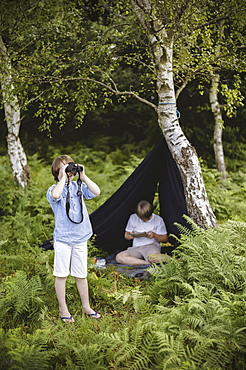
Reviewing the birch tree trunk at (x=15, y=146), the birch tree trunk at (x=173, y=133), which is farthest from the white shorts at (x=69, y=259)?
the birch tree trunk at (x=15, y=146)

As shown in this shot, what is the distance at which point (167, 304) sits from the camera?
399cm

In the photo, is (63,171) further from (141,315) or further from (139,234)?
(139,234)

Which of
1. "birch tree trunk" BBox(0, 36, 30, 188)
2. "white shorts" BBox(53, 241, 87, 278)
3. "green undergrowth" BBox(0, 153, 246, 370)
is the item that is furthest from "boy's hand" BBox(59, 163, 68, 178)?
"birch tree trunk" BBox(0, 36, 30, 188)

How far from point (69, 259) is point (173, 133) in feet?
7.84

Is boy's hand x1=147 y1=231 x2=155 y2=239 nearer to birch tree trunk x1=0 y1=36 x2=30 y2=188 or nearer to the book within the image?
the book

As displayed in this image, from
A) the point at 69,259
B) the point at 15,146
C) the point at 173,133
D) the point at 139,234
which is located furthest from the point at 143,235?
the point at 15,146

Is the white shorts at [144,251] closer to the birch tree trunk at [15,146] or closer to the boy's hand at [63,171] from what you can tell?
the boy's hand at [63,171]

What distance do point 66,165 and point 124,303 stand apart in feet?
5.05

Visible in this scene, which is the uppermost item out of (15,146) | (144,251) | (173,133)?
(15,146)

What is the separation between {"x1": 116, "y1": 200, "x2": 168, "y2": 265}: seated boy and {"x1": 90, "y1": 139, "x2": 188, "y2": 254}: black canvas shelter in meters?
0.21

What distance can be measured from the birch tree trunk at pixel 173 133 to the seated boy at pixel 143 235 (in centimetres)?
56

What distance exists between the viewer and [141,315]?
12.3ft

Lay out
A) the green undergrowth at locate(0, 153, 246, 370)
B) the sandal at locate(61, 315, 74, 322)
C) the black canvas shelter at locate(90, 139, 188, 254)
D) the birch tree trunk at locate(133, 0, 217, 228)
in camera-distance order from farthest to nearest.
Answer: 1. the black canvas shelter at locate(90, 139, 188, 254)
2. the birch tree trunk at locate(133, 0, 217, 228)
3. the sandal at locate(61, 315, 74, 322)
4. the green undergrowth at locate(0, 153, 246, 370)

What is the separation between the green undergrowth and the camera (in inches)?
113
